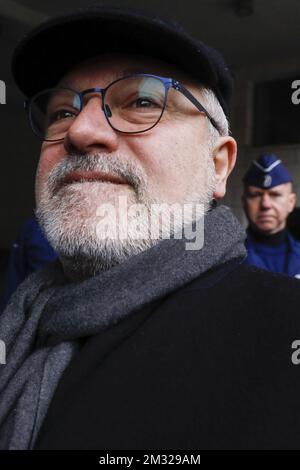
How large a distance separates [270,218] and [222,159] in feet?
3.12

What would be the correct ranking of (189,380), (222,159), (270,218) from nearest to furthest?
(189,380) → (222,159) → (270,218)

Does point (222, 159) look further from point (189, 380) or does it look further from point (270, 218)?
point (270, 218)

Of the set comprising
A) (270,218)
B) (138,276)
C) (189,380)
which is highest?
(270,218)

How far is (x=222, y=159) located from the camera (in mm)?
838

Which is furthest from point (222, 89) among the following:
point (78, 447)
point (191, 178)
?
point (78, 447)

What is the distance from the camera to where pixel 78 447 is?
1.72ft

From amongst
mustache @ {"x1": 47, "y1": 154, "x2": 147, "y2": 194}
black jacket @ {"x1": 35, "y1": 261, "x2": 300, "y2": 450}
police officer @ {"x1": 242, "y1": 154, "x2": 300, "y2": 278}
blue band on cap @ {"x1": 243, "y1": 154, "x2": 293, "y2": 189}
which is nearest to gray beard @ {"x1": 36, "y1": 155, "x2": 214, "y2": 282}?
mustache @ {"x1": 47, "y1": 154, "x2": 147, "y2": 194}

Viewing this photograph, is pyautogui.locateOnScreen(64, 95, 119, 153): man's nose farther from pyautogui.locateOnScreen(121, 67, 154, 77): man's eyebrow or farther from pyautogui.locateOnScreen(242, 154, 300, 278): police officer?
pyautogui.locateOnScreen(242, 154, 300, 278): police officer

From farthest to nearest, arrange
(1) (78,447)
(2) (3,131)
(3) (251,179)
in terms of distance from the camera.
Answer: (2) (3,131)
(3) (251,179)
(1) (78,447)

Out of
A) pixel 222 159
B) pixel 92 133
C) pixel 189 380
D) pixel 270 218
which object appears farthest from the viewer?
pixel 270 218

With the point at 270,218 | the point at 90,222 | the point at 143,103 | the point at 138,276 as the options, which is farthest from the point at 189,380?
the point at 270,218

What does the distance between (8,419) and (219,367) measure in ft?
0.89

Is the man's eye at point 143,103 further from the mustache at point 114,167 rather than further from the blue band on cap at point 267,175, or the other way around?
the blue band on cap at point 267,175

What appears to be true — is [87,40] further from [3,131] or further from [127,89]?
[3,131]
